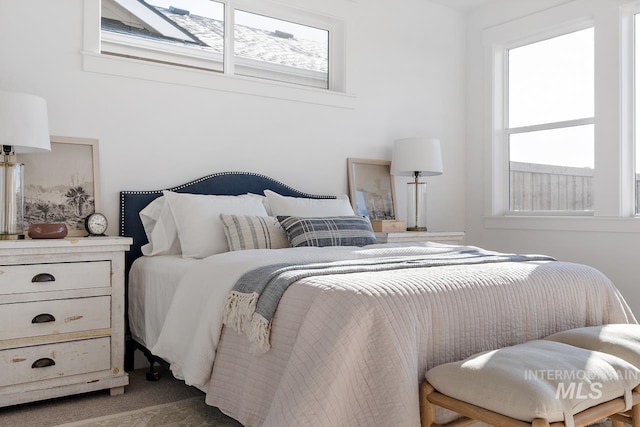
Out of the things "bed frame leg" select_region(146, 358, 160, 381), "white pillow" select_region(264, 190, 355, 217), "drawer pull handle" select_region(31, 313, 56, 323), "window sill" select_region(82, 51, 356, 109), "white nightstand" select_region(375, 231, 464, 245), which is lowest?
"bed frame leg" select_region(146, 358, 160, 381)

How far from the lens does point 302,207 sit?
3492mm

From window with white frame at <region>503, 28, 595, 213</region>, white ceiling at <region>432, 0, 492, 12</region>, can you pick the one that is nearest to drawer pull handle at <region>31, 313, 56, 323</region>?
window with white frame at <region>503, 28, 595, 213</region>

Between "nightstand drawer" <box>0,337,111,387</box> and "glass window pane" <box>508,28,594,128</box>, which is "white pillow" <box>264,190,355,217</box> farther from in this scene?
Result: "glass window pane" <box>508,28,594,128</box>

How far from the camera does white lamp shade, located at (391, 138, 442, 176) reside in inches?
167

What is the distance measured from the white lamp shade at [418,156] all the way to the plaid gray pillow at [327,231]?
1052mm

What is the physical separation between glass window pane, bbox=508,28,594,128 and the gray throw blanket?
104 inches

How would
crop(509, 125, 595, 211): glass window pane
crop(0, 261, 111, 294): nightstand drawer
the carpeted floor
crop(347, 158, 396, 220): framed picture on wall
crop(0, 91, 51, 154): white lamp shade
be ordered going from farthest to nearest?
crop(347, 158, 396, 220): framed picture on wall, crop(509, 125, 595, 211): glass window pane, crop(0, 91, 51, 154): white lamp shade, crop(0, 261, 111, 294): nightstand drawer, the carpeted floor

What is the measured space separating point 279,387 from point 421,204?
2.98 metres

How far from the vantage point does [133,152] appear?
3373 millimetres

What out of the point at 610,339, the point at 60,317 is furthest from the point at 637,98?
the point at 60,317

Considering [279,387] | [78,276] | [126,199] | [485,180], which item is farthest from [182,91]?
[485,180]

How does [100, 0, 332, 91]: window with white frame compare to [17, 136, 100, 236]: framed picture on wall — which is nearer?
[17, 136, 100, 236]: framed picture on wall

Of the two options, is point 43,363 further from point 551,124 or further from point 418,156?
point 551,124

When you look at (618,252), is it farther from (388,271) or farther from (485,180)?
(388,271)
